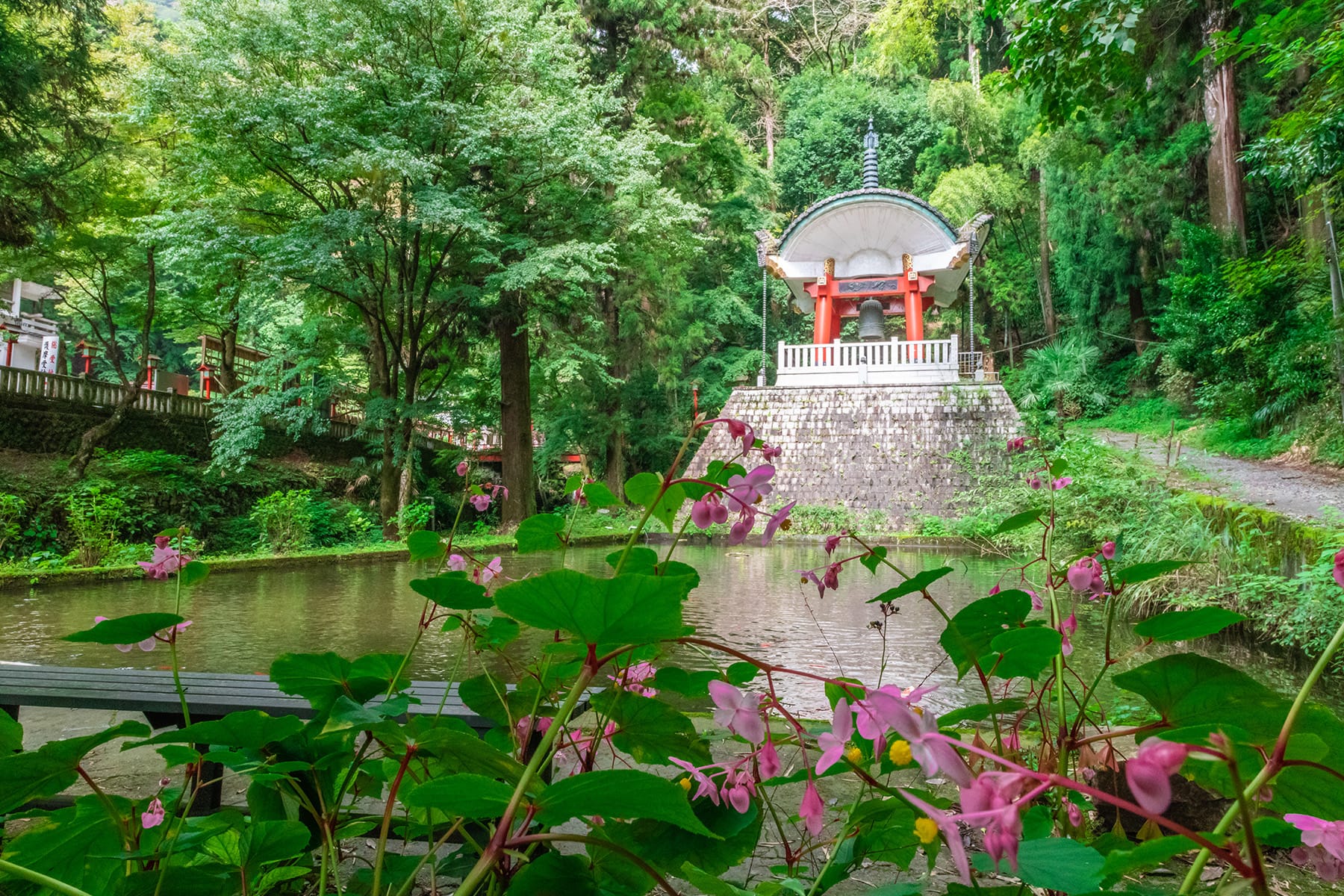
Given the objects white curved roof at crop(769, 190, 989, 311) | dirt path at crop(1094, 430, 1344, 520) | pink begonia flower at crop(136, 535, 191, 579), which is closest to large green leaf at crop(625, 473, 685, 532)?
pink begonia flower at crop(136, 535, 191, 579)

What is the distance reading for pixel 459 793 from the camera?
0.46 meters

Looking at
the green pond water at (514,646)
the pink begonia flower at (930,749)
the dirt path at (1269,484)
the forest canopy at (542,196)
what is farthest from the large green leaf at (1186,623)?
the dirt path at (1269,484)

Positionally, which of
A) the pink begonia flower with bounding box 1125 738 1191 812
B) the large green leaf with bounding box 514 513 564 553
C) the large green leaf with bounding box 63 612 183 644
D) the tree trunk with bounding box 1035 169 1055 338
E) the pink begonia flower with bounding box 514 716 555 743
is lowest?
the pink begonia flower with bounding box 514 716 555 743

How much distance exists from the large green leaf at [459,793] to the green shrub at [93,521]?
7.35 metres

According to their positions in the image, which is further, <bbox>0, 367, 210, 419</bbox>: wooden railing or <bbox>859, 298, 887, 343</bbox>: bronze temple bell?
<bbox>859, 298, 887, 343</bbox>: bronze temple bell

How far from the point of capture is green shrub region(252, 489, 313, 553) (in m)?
8.19

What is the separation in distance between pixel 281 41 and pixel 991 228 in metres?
17.1

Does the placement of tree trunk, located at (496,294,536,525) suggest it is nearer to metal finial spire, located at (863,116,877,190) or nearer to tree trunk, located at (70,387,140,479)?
tree trunk, located at (70,387,140,479)

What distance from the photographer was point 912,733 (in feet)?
1.23

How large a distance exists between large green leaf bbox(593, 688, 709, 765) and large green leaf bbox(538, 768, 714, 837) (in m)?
0.28

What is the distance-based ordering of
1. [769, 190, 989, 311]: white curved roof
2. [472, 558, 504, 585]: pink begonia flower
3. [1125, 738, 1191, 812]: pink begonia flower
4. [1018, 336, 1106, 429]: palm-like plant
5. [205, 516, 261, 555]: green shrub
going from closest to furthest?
[1125, 738, 1191, 812]: pink begonia flower → [472, 558, 504, 585]: pink begonia flower → [205, 516, 261, 555]: green shrub → [769, 190, 989, 311]: white curved roof → [1018, 336, 1106, 429]: palm-like plant

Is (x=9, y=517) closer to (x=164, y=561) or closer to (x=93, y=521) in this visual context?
(x=93, y=521)

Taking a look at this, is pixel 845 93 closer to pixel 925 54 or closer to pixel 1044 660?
pixel 925 54

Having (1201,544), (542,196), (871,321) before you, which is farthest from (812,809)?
(871,321)
